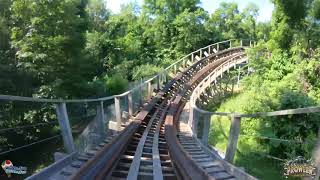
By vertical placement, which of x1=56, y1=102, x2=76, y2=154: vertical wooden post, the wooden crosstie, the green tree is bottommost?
the wooden crosstie

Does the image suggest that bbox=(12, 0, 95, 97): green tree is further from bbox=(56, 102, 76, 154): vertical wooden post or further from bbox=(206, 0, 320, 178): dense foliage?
bbox=(56, 102, 76, 154): vertical wooden post

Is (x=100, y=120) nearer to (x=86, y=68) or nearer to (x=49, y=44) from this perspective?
(x=49, y=44)

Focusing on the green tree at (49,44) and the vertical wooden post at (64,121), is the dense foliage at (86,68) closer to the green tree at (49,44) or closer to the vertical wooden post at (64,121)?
the green tree at (49,44)

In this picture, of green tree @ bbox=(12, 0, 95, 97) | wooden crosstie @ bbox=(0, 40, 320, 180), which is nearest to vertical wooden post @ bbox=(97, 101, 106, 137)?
wooden crosstie @ bbox=(0, 40, 320, 180)

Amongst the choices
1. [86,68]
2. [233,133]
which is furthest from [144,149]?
[86,68]

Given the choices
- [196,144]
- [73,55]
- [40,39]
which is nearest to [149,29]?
[73,55]

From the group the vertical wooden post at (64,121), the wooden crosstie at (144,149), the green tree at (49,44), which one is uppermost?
the green tree at (49,44)

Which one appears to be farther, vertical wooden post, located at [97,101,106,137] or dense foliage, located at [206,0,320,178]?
dense foliage, located at [206,0,320,178]

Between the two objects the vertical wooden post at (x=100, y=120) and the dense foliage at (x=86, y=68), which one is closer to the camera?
the vertical wooden post at (x=100, y=120)

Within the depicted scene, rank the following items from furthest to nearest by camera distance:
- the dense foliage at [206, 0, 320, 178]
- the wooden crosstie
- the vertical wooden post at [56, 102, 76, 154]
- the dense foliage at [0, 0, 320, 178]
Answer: the dense foliage at [0, 0, 320, 178] → the dense foliage at [206, 0, 320, 178] → the vertical wooden post at [56, 102, 76, 154] → the wooden crosstie

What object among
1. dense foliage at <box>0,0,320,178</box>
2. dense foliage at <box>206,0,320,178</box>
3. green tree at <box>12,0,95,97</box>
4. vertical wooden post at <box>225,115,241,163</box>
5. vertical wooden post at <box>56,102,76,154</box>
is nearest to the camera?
vertical wooden post at <box>225,115,241,163</box>

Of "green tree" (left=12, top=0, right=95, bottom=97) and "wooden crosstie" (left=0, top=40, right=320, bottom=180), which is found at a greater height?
"green tree" (left=12, top=0, right=95, bottom=97)

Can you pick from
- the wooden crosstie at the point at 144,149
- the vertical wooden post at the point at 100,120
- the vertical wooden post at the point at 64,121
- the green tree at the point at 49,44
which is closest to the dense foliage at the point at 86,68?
the green tree at the point at 49,44

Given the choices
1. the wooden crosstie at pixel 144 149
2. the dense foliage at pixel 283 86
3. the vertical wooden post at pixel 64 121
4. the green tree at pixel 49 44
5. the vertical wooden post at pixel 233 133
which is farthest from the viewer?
the green tree at pixel 49 44
